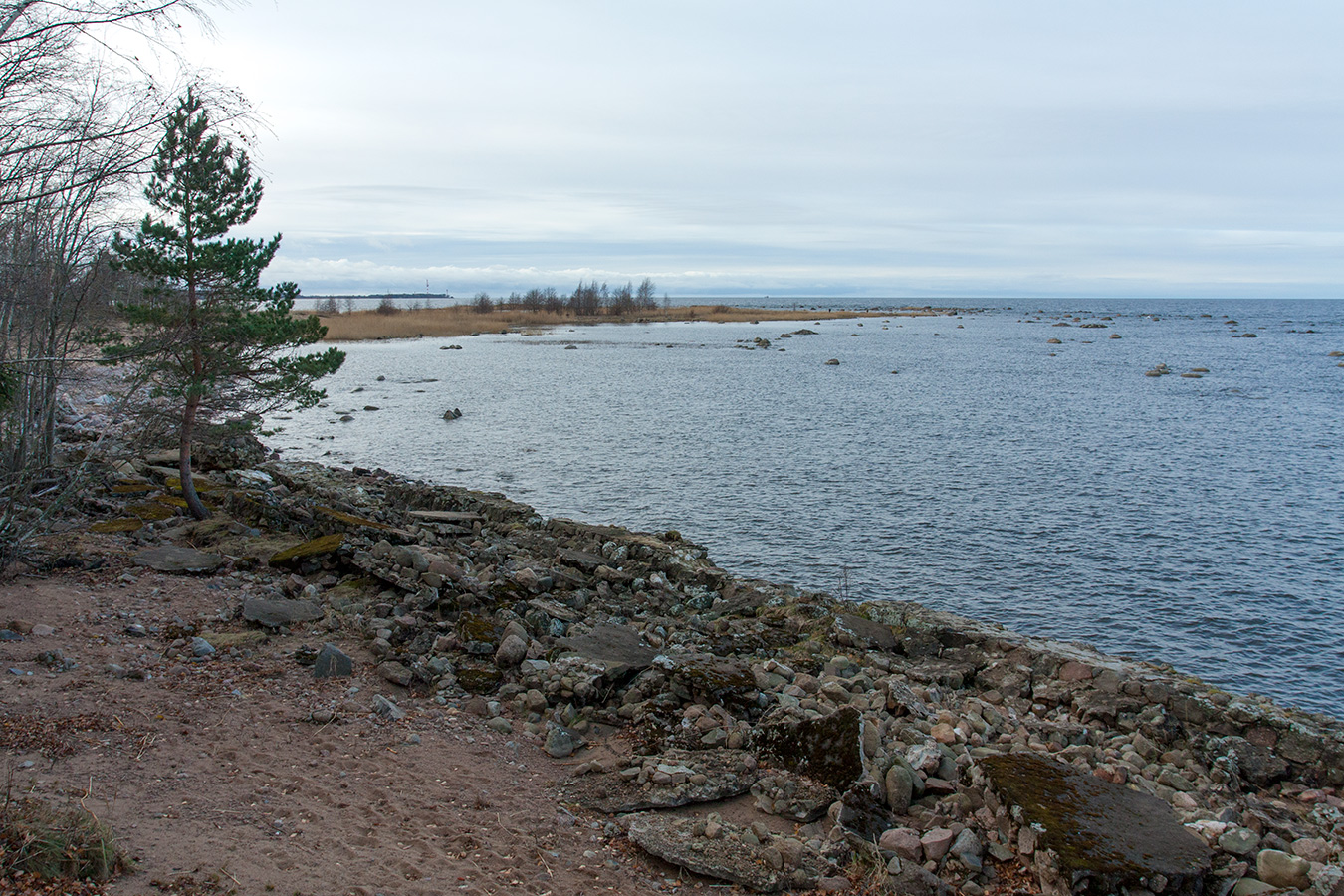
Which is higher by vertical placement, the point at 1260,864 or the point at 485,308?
the point at 485,308

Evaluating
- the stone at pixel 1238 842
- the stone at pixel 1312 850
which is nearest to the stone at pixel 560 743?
the stone at pixel 1238 842

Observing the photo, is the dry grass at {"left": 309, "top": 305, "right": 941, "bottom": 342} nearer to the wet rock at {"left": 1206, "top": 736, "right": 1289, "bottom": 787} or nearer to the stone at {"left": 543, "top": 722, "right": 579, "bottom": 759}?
the stone at {"left": 543, "top": 722, "right": 579, "bottom": 759}

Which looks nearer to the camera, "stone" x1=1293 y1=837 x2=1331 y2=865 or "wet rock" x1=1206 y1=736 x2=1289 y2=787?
"stone" x1=1293 y1=837 x2=1331 y2=865

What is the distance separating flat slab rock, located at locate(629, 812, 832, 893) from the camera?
5.64 m

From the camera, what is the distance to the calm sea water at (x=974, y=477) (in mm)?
13281

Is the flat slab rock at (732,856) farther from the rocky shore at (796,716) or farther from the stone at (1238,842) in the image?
the stone at (1238,842)

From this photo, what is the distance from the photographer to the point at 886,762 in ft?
22.7

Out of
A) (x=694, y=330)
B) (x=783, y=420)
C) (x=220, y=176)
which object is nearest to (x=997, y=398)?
(x=783, y=420)

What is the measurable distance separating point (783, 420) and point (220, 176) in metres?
24.5

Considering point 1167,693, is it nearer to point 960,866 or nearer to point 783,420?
point 960,866

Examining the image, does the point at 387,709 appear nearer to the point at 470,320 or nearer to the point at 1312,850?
the point at 1312,850

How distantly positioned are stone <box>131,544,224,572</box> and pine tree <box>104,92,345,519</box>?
7.80ft

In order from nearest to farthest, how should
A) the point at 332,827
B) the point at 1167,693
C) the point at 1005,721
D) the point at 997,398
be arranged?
the point at 332,827
the point at 1005,721
the point at 1167,693
the point at 997,398

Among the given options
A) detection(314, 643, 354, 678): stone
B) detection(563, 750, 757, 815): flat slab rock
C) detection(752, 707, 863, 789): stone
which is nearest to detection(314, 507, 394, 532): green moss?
detection(314, 643, 354, 678): stone
